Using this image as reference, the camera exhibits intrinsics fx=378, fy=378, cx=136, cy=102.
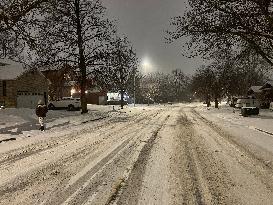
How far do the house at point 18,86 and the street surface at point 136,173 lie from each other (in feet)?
112

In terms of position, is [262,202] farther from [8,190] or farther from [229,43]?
[229,43]

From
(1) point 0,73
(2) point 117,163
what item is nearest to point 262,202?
(2) point 117,163

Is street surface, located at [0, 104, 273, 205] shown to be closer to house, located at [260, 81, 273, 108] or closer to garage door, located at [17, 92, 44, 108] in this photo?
garage door, located at [17, 92, 44, 108]

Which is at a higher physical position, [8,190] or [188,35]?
[188,35]

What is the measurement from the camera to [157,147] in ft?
41.4

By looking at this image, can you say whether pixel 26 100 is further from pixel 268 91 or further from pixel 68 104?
pixel 268 91

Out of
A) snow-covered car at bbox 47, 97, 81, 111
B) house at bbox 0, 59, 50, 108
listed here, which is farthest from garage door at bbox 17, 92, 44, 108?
snow-covered car at bbox 47, 97, 81, 111

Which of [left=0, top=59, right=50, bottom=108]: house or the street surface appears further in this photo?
[left=0, top=59, right=50, bottom=108]: house

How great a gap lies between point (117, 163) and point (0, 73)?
4106cm

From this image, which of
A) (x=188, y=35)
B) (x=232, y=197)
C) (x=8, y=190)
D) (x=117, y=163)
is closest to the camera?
(x=232, y=197)

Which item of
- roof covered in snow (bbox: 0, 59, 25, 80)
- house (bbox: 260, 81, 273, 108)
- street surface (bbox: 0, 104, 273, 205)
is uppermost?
roof covered in snow (bbox: 0, 59, 25, 80)

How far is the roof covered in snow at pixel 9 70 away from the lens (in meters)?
46.0

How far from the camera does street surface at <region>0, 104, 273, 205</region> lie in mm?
6441

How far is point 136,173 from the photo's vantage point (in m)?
8.33
